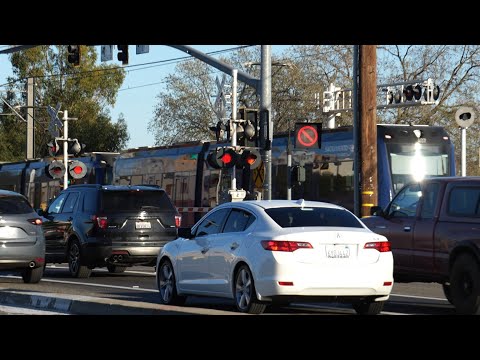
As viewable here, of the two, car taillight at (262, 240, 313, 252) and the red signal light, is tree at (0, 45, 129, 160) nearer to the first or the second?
the red signal light

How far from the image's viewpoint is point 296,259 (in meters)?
14.3

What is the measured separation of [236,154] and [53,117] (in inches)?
666

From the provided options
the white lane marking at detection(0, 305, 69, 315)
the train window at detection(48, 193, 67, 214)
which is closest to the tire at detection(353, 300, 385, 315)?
the white lane marking at detection(0, 305, 69, 315)

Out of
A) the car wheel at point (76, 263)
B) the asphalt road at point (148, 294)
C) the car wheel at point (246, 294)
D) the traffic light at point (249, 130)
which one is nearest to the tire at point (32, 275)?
the asphalt road at point (148, 294)

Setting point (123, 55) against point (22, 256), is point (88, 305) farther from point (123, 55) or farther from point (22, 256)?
point (123, 55)

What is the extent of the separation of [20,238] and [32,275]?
0.89m

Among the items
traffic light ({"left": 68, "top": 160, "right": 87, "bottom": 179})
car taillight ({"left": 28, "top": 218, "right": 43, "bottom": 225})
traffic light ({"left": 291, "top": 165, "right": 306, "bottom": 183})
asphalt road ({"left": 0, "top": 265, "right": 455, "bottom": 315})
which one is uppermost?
traffic light ({"left": 68, "top": 160, "right": 87, "bottom": 179})

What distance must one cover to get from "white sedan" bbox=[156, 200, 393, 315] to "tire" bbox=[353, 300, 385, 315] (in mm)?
13

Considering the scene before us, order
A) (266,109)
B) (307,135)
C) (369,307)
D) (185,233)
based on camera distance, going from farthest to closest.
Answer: (266,109), (307,135), (185,233), (369,307)

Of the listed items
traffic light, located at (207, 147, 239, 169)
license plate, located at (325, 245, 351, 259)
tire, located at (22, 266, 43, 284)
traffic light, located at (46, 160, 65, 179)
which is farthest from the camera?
traffic light, located at (46, 160, 65, 179)

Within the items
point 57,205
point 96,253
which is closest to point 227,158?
point 57,205

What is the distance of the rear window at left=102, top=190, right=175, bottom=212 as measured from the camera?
23906 millimetres

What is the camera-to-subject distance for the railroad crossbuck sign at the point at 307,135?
27500 millimetres

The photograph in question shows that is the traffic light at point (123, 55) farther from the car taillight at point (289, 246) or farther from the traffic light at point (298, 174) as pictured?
the car taillight at point (289, 246)
